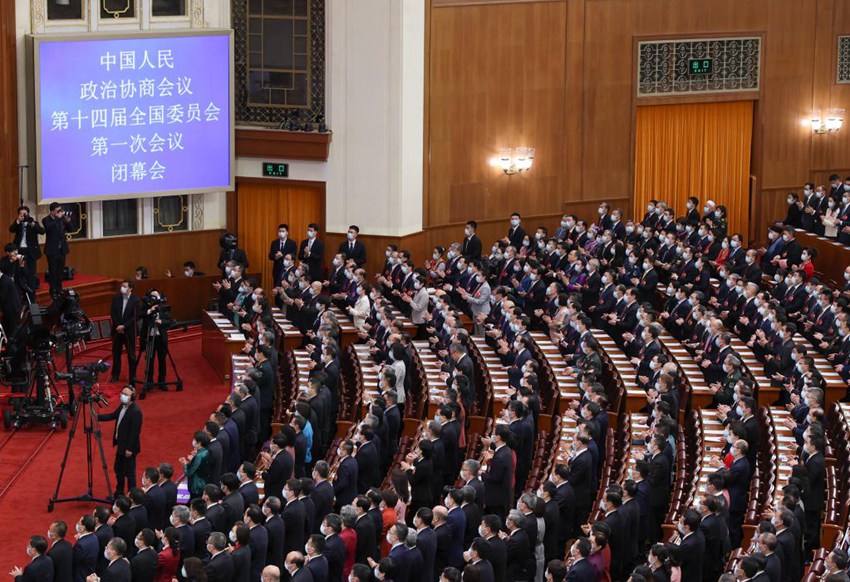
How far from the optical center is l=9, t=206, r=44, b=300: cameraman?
20766 millimetres

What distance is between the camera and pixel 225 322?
21016mm

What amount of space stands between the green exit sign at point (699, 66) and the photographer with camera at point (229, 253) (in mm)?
8575

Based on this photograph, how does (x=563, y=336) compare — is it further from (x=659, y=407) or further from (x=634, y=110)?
(x=634, y=110)

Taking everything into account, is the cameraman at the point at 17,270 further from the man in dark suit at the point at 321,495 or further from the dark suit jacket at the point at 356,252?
the man in dark suit at the point at 321,495

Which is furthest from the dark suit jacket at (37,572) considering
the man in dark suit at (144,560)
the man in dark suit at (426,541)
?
the man in dark suit at (426,541)

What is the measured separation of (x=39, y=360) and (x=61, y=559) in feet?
18.7

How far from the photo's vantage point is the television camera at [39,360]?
701 inches

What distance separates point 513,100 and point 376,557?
543 inches

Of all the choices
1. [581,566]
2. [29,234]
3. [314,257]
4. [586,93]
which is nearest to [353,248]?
[314,257]

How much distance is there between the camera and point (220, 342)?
20672mm

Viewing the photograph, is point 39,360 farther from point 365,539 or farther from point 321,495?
point 365,539

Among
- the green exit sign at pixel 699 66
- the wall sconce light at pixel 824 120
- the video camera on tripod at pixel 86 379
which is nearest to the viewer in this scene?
the video camera on tripod at pixel 86 379

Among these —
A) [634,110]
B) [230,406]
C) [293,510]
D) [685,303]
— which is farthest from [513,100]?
[293,510]

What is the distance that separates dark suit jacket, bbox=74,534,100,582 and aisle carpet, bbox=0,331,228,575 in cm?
178
